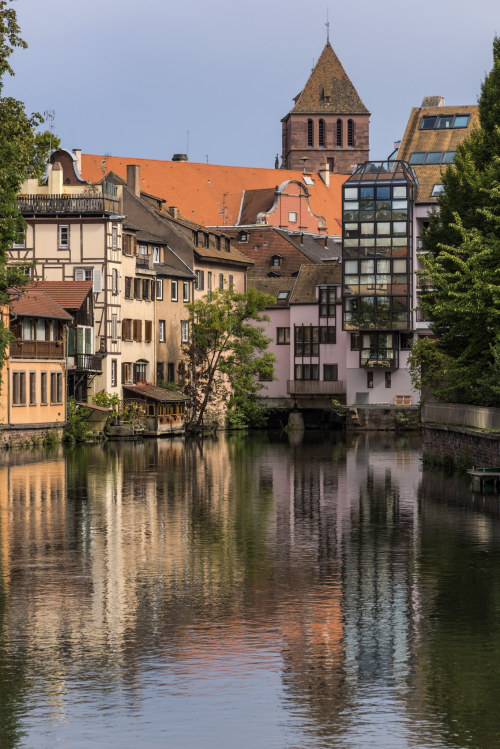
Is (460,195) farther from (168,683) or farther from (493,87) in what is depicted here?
(168,683)

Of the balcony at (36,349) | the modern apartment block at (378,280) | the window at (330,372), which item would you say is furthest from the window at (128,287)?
the window at (330,372)

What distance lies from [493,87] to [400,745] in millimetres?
43769

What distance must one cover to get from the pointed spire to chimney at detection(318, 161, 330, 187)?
9575 millimetres

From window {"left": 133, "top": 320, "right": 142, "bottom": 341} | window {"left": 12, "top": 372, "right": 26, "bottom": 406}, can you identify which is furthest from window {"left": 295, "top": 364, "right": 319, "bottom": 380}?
window {"left": 12, "top": 372, "right": 26, "bottom": 406}

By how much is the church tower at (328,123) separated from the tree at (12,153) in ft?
425

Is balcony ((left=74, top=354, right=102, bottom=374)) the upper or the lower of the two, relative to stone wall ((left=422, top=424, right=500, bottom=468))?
upper

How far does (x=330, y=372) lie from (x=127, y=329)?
27811mm

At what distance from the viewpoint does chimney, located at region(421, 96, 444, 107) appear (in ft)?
376

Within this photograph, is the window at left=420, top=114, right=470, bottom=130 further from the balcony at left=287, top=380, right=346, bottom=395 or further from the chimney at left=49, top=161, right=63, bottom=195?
the chimney at left=49, top=161, right=63, bottom=195

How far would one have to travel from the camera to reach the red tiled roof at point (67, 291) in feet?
A: 271

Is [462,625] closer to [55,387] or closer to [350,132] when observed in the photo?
[55,387]

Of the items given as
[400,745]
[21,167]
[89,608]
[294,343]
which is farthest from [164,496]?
[294,343]

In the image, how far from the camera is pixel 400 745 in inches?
614

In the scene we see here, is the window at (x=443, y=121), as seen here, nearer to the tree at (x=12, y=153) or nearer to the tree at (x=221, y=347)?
the tree at (x=221, y=347)
